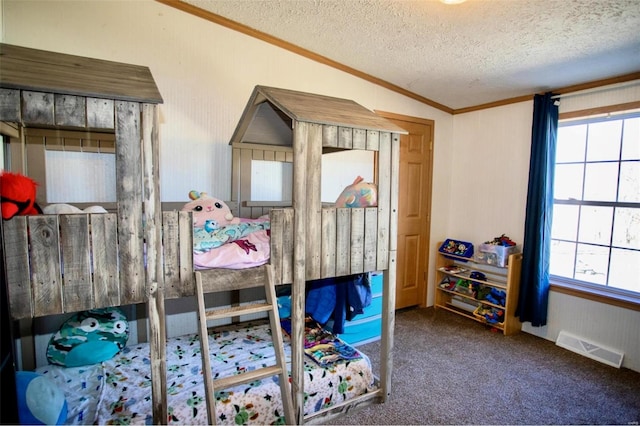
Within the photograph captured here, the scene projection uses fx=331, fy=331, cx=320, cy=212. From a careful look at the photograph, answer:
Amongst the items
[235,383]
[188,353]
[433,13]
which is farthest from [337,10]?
[188,353]

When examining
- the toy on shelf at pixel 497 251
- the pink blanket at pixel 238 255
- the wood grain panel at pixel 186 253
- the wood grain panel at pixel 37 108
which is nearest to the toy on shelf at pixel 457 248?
the toy on shelf at pixel 497 251

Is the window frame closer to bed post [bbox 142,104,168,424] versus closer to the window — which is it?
the window

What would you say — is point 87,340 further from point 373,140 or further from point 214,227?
point 373,140

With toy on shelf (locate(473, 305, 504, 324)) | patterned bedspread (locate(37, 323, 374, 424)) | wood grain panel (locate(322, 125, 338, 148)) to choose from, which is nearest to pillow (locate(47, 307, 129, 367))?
patterned bedspread (locate(37, 323, 374, 424))

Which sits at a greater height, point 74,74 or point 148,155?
point 74,74

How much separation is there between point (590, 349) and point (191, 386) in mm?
3216

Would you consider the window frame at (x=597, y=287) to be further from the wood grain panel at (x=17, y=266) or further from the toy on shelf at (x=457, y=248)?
the wood grain panel at (x=17, y=266)

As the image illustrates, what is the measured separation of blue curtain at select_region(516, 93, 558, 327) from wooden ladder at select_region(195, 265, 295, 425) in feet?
8.40

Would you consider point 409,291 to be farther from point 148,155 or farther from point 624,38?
point 148,155

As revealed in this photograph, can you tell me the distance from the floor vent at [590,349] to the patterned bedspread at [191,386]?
2.02 m

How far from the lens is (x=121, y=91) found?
1428mm

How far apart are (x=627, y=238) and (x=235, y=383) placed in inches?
130

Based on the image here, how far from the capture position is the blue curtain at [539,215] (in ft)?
9.94

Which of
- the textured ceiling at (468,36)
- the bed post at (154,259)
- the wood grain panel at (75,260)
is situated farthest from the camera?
the textured ceiling at (468,36)
